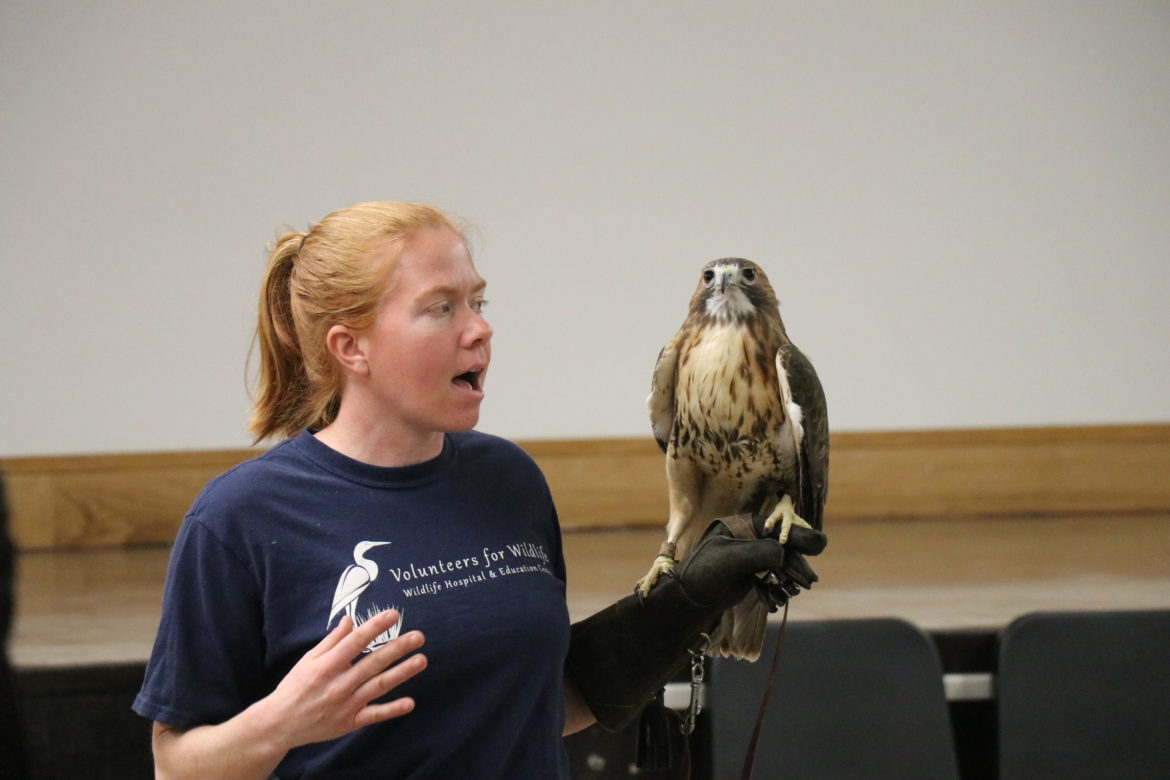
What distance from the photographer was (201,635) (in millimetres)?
975

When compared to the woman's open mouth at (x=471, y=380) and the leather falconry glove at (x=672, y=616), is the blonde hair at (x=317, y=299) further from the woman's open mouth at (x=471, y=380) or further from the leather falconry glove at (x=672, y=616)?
the leather falconry glove at (x=672, y=616)

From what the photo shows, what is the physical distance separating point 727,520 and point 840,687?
29.1 inches

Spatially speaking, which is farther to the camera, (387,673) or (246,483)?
(246,483)

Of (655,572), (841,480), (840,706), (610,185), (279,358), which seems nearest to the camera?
(279,358)

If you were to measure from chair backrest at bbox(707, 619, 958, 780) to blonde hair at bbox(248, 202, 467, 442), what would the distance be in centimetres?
92

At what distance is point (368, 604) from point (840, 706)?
1.10m

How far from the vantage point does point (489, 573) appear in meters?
1.07

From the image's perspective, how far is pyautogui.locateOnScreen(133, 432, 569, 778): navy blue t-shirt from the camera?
0.98 metres

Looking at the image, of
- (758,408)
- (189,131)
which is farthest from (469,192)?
(758,408)

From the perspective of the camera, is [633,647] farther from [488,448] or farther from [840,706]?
[840,706]

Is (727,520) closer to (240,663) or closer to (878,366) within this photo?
(240,663)

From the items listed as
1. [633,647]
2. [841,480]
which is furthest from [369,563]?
[841,480]

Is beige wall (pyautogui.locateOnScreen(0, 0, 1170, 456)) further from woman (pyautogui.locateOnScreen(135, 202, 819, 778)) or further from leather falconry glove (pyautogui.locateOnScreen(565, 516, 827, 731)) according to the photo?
woman (pyautogui.locateOnScreen(135, 202, 819, 778))

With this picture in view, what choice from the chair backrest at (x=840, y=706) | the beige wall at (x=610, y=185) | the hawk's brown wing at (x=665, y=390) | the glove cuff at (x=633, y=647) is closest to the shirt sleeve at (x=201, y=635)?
the glove cuff at (x=633, y=647)
